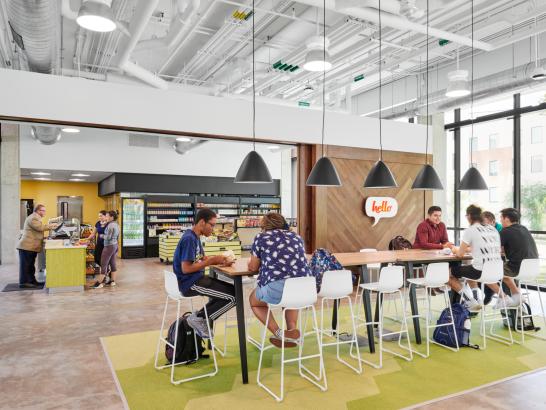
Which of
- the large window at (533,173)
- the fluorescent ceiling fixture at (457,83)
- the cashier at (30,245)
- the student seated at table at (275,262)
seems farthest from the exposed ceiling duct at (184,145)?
the student seated at table at (275,262)

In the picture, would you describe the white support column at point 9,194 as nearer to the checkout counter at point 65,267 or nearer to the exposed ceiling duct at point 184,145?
the exposed ceiling duct at point 184,145

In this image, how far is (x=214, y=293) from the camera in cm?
400

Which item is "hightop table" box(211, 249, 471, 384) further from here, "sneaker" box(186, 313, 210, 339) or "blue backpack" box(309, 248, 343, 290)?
"sneaker" box(186, 313, 210, 339)

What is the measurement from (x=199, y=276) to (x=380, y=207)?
5.34 metres

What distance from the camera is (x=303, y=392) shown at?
3.62 m

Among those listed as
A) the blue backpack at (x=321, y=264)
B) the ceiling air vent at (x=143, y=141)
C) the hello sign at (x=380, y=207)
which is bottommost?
the blue backpack at (x=321, y=264)

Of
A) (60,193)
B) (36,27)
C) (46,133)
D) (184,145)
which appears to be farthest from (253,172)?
(60,193)

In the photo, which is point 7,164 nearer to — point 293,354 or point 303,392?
point 293,354

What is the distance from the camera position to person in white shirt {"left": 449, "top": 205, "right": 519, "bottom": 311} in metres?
5.07

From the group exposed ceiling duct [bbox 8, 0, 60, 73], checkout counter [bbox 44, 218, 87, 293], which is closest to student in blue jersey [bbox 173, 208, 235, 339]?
exposed ceiling duct [bbox 8, 0, 60, 73]

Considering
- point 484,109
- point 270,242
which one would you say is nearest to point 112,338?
point 270,242

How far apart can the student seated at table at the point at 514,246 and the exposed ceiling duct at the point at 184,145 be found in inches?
345

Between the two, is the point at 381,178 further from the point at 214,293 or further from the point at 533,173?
the point at 533,173

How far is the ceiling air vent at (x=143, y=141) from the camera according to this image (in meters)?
13.1
